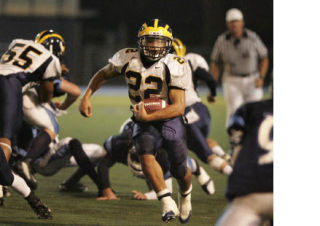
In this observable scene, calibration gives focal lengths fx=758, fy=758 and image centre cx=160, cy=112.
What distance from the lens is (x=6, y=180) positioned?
2.73 m

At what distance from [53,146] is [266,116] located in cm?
193

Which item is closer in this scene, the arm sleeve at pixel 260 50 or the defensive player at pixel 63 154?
the defensive player at pixel 63 154

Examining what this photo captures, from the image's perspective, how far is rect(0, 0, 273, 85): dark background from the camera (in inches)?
404

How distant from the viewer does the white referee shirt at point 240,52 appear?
17.3ft

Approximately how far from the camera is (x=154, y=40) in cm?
298

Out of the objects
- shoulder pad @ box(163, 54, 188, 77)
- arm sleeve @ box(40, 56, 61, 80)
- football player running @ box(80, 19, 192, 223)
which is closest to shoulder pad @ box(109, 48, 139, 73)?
football player running @ box(80, 19, 192, 223)

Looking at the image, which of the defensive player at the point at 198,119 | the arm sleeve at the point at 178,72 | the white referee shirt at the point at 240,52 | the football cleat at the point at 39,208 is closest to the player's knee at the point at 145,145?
the arm sleeve at the point at 178,72

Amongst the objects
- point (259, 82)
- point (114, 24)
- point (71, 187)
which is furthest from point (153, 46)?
point (114, 24)

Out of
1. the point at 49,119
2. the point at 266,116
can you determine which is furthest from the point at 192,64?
the point at 266,116

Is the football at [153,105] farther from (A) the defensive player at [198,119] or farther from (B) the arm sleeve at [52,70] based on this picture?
(A) the defensive player at [198,119]

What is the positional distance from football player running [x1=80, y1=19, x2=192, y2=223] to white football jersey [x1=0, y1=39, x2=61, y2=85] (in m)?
0.22

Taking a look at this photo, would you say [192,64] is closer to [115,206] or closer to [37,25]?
[115,206]

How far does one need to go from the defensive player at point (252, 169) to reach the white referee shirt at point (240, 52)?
3.37 meters

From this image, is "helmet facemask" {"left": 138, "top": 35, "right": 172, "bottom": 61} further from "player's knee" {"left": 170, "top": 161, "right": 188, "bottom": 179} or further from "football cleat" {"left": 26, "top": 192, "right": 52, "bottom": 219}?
"football cleat" {"left": 26, "top": 192, "right": 52, "bottom": 219}
